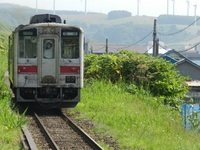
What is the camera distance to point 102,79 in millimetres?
21219

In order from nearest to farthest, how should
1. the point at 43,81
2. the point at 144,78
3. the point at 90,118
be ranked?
1. the point at 90,118
2. the point at 43,81
3. the point at 144,78

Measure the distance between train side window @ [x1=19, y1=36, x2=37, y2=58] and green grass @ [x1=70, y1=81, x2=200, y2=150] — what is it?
2244 millimetres

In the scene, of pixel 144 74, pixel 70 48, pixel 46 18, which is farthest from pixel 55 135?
pixel 144 74

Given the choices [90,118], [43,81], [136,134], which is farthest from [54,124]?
[136,134]

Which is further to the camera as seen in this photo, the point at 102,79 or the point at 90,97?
the point at 102,79

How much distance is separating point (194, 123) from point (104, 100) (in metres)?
4.22

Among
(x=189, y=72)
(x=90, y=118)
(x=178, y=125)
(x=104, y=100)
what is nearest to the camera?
(x=178, y=125)

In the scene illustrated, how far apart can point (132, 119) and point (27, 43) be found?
Result: 440 centimetres

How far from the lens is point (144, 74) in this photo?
68.3ft

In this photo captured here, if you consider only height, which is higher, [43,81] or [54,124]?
[43,81]

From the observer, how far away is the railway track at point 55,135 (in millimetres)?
10633

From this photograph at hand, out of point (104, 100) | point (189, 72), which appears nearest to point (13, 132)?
point (104, 100)

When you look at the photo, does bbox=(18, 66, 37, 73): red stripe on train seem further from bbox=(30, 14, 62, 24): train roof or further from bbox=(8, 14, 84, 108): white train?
bbox=(30, 14, 62, 24): train roof

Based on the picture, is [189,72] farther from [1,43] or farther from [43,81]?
[43,81]
